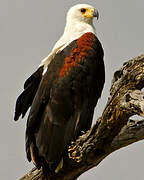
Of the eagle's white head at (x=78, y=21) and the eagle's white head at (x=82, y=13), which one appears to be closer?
the eagle's white head at (x=78, y=21)

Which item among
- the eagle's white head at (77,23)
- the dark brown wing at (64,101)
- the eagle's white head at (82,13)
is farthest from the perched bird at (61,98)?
the eagle's white head at (82,13)

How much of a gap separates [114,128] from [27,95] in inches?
83.5

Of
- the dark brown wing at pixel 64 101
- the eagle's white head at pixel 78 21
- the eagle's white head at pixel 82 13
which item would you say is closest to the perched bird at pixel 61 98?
the dark brown wing at pixel 64 101

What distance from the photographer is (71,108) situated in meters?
6.70

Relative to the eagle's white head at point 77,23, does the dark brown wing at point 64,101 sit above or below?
below

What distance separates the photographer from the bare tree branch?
186 inches

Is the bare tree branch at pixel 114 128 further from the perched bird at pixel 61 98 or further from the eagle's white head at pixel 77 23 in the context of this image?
the eagle's white head at pixel 77 23

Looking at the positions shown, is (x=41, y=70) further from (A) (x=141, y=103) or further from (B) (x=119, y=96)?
(A) (x=141, y=103)

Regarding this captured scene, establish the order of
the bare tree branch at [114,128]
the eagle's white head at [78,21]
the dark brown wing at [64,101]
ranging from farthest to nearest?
the eagle's white head at [78,21]
the dark brown wing at [64,101]
the bare tree branch at [114,128]

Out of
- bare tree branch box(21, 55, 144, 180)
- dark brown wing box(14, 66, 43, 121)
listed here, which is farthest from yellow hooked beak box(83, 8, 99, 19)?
bare tree branch box(21, 55, 144, 180)

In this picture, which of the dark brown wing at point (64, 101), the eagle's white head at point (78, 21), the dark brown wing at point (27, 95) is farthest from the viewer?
the eagle's white head at point (78, 21)

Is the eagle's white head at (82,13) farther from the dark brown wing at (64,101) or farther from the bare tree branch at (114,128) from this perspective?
the bare tree branch at (114,128)

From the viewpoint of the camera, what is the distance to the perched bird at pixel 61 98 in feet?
20.7

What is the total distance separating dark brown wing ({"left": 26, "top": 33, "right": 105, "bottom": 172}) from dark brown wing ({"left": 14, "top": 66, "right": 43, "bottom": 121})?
295 mm
